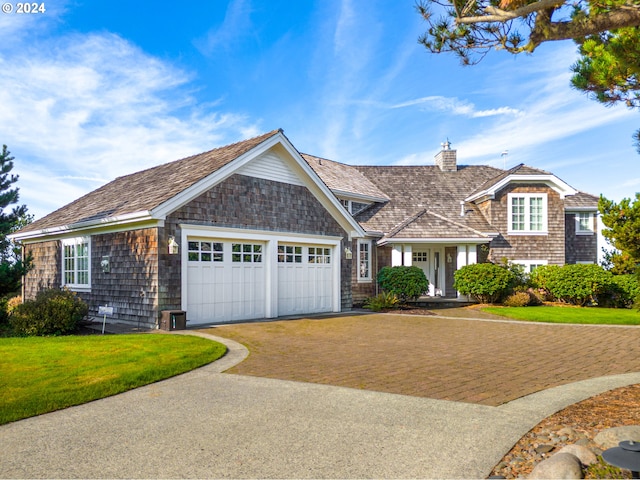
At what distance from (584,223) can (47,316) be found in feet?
82.2

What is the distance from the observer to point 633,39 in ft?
19.8

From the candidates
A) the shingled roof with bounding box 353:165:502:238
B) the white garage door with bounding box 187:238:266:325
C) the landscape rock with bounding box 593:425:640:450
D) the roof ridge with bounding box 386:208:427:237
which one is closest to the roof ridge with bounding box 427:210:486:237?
the shingled roof with bounding box 353:165:502:238

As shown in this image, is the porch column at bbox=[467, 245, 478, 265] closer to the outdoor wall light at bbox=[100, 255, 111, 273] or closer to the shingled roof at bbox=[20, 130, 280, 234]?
the shingled roof at bbox=[20, 130, 280, 234]

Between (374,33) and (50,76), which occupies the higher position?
(374,33)

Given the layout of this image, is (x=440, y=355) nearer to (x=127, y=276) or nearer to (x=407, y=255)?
(x=127, y=276)

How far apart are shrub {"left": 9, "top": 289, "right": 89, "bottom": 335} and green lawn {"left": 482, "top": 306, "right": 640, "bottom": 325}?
545 inches

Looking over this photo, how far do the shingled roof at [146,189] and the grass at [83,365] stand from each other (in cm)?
382

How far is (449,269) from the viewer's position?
2417 centimetres

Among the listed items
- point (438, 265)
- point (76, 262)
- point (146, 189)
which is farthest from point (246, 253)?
point (438, 265)

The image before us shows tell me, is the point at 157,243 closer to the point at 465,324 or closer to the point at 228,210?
the point at 228,210

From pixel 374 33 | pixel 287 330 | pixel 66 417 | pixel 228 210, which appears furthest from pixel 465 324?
pixel 66 417

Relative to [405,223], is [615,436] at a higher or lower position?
lower

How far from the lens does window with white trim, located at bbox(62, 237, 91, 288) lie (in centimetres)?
1498

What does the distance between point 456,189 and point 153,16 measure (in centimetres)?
1897
